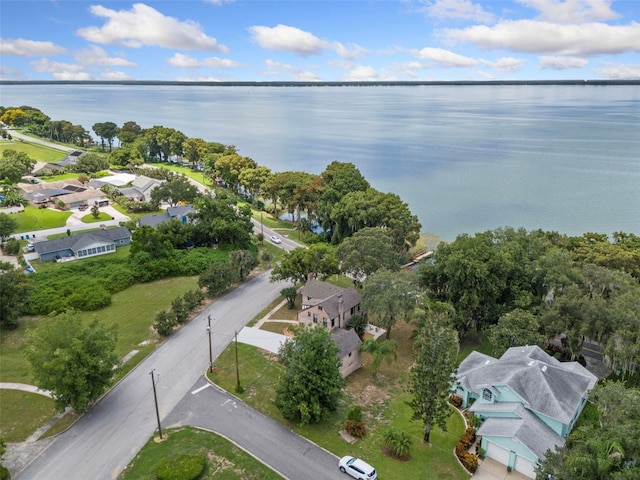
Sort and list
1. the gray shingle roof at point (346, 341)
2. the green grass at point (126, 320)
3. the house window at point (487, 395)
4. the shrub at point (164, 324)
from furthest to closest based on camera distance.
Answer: the shrub at point (164, 324), the green grass at point (126, 320), the gray shingle roof at point (346, 341), the house window at point (487, 395)

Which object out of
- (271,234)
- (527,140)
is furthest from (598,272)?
(527,140)

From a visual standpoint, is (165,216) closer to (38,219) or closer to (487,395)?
(38,219)

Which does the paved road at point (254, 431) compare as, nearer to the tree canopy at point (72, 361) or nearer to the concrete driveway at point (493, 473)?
the tree canopy at point (72, 361)

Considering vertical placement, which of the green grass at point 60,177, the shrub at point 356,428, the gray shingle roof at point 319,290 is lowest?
the shrub at point 356,428

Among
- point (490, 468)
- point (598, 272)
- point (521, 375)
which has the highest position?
point (598, 272)

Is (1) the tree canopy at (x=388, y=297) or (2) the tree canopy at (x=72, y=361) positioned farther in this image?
(1) the tree canopy at (x=388, y=297)

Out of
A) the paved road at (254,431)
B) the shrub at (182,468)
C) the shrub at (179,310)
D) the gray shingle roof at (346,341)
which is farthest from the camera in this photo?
the shrub at (179,310)

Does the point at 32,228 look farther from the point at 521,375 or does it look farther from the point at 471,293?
the point at 521,375

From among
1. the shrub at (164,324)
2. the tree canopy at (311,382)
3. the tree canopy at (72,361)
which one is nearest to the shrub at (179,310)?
the shrub at (164,324)
